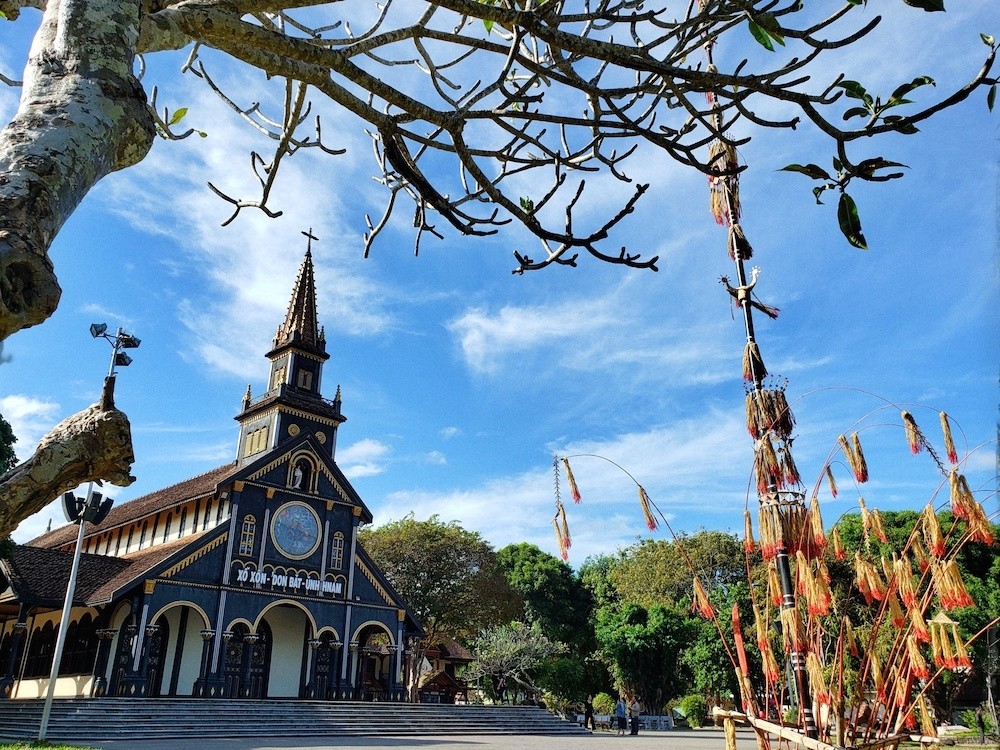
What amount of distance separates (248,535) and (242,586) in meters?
1.81

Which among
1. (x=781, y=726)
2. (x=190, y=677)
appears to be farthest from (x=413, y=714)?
(x=781, y=726)

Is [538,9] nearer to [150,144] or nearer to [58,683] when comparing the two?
[150,144]

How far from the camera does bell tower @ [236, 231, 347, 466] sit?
3020 centimetres

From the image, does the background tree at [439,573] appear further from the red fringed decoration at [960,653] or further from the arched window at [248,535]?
the red fringed decoration at [960,653]

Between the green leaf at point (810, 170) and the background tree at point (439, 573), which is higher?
the background tree at point (439, 573)

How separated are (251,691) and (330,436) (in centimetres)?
1008

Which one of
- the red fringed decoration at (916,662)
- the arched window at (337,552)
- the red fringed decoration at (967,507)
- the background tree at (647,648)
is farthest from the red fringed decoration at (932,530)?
the background tree at (647,648)

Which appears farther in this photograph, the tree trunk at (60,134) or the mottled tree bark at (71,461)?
the mottled tree bark at (71,461)

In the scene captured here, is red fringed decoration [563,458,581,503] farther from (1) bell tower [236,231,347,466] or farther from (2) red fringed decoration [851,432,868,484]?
(1) bell tower [236,231,347,466]

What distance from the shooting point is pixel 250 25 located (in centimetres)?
280

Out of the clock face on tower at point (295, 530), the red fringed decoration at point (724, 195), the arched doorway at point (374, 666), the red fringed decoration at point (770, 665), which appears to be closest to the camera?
the red fringed decoration at point (770, 665)

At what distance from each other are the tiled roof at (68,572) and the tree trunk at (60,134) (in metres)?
24.2

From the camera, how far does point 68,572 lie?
25.7 metres

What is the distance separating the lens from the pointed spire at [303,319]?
32156 mm
